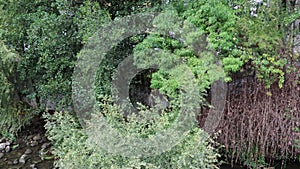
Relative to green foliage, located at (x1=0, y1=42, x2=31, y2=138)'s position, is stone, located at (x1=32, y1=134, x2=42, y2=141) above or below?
below

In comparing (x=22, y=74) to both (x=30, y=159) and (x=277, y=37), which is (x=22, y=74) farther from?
(x=277, y=37)

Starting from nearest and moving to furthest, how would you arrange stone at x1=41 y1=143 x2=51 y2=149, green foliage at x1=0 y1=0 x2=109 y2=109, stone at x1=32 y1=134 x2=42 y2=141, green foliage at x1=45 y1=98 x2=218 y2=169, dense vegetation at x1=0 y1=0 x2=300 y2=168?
1. green foliage at x1=45 y1=98 x2=218 y2=169
2. dense vegetation at x1=0 y1=0 x2=300 y2=168
3. green foliage at x1=0 y1=0 x2=109 y2=109
4. stone at x1=41 y1=143 x2=51 y2=149
5. stone at x1=32 y1=134 x2=42 y2=141

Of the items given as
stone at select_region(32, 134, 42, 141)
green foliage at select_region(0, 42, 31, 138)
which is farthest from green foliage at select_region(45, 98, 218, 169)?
stone at select_region(32, 134, 42, 141)

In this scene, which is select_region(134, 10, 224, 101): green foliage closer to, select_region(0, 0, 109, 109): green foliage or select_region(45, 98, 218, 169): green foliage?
select_region(45, 98, 218, 169): green foliage

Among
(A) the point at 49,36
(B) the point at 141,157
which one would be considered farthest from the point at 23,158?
→ (B) the point at 141,157

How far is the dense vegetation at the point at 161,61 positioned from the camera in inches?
→ 94.8

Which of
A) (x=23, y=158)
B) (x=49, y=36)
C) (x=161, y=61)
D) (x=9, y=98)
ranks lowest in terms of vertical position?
(x=23, y=158)

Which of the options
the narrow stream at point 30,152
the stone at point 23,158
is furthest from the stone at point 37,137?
the stone at point 23,158

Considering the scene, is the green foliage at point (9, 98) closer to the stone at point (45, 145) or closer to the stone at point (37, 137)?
the stone at point (37, 137)

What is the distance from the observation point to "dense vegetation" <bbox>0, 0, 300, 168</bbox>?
2.41 m

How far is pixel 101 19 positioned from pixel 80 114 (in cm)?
104

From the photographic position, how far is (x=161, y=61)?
115 inches

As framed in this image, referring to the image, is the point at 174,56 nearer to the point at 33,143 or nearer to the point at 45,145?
the point at 45,145

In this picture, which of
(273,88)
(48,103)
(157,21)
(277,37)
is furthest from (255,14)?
(48,103)
